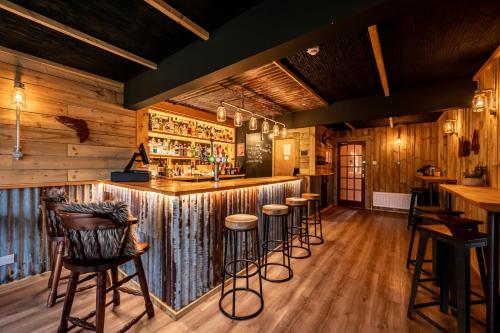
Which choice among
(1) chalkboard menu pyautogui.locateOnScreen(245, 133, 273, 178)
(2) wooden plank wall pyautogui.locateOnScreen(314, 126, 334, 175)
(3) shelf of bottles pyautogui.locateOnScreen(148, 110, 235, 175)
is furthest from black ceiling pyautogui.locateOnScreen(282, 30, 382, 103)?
(1) chalkboard menu pyautogui.locateOnScreen(245, 133, 273, 178)

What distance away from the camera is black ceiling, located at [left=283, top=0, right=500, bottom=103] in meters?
1.95

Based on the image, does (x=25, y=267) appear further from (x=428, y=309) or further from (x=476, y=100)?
(x=476, y=100)

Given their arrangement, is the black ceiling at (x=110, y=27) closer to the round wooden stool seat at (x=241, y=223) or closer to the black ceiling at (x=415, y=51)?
the black ceiling at (x=415, y=51)

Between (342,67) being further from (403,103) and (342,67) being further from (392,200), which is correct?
(392,200)

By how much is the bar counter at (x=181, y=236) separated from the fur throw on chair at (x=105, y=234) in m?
0.41

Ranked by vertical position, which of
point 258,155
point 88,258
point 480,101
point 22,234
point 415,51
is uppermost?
point 415,51

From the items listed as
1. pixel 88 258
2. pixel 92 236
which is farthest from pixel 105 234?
pixel 88 258

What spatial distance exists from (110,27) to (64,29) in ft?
1.33

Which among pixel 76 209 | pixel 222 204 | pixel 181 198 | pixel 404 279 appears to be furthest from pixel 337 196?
pixel 76 209

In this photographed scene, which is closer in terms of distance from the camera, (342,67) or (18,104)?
(18,104)

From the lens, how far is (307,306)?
2094 millimetres

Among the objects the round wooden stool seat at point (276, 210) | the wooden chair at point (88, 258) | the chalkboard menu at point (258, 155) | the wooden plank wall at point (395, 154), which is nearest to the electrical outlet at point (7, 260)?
the wooden chair at point (88, 258)

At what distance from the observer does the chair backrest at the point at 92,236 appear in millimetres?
1425

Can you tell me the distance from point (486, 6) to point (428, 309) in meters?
2.72
